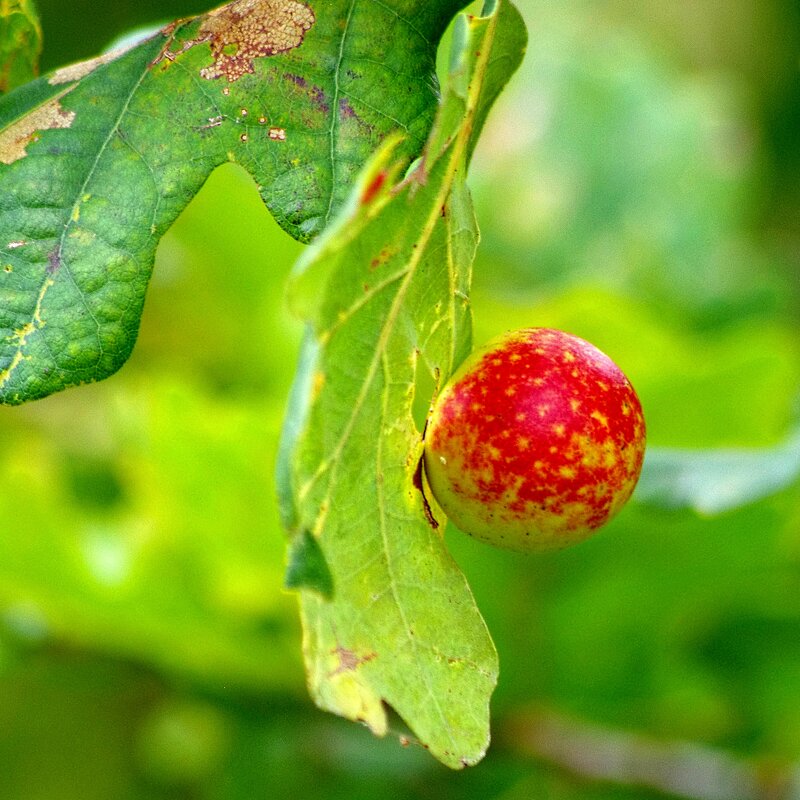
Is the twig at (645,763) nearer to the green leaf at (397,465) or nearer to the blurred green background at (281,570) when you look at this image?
the blurred green background at (281,570)

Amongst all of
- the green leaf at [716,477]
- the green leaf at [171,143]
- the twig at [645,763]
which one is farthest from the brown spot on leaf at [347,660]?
the twig at [645,763]

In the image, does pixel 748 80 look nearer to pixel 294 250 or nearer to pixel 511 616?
pixel 294 250

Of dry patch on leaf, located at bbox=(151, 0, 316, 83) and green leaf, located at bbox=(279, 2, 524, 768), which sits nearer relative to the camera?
green leaf, located at bbox=(279, 2, 524, 768)

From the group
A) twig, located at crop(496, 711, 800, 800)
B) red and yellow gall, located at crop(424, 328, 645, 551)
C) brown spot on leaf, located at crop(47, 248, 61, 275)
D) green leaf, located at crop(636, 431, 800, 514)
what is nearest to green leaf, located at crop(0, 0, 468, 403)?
brown spot on leaf, located at crop(47, 248, 61, 275)

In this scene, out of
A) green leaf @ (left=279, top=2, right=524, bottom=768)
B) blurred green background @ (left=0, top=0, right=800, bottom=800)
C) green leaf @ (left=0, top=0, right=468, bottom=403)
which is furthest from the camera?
blurred green background @ (left=0, top=0, right=800, bottom=800)

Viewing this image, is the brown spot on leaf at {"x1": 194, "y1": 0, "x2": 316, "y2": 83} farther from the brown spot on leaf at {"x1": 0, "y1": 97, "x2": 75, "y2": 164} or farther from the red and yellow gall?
the red and yellow gall

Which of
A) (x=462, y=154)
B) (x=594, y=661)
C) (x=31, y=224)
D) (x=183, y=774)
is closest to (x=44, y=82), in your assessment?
(x=31, y=224)

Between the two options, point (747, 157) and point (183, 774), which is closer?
point (183, 774)
